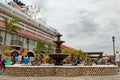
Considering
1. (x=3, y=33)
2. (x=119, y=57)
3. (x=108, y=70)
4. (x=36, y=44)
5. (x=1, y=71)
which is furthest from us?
(x=36, y=44)

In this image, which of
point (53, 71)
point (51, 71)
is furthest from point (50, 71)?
point (53, 71)

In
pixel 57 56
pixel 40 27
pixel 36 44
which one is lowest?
pixel 57 56

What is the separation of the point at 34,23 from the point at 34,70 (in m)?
49.7

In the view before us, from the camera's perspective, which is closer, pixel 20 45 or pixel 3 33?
pixel 3 33

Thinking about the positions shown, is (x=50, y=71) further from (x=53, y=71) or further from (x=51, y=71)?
(x=53, y=71)

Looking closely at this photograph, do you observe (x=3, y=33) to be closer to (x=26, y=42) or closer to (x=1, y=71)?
(x=26, y=42)

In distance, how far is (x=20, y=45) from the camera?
1742 inches

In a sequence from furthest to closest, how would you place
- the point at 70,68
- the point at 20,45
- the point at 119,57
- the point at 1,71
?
the point at 20,45
the point at 119,57
the point at 1,71
the point at 70,68

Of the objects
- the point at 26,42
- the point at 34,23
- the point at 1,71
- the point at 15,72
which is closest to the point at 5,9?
the point at 26,42

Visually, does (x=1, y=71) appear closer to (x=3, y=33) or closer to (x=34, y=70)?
(x=34, y=70)

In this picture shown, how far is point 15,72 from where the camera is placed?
13969mm

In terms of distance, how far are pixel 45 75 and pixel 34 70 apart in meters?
0.80

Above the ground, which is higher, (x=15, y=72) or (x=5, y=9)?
(x=5, y=9)

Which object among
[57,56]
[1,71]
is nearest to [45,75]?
[57,56]
